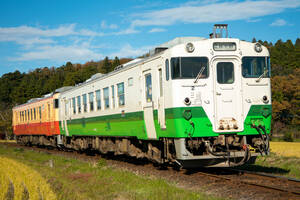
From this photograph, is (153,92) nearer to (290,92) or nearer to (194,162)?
(194,162)

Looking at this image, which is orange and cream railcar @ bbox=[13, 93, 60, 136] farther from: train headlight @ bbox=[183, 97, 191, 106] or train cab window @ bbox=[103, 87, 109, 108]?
train headlight @ bbox=[183, 97, 191, 106]

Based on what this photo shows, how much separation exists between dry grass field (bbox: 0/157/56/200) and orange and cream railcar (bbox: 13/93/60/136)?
36.1ft

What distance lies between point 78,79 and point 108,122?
72.0 m

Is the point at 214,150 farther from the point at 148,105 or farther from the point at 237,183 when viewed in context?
the point at 148,105

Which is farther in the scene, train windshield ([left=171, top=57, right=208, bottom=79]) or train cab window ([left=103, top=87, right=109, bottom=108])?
train cab window ([left=103, top=87, right=109, bottom=108])

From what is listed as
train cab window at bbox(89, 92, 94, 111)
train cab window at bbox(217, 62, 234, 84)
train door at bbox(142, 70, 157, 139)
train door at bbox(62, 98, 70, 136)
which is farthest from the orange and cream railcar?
train cab window at bbox(217, 62, 234, 84)

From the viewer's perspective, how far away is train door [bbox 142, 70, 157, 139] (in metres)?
11.2

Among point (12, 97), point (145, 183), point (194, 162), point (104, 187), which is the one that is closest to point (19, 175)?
point (104, 187)

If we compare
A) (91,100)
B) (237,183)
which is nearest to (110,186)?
(237,183)

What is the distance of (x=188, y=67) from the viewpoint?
384 inches

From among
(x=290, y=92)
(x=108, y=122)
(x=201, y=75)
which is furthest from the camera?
(x=290, y=92)

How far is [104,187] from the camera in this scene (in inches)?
352

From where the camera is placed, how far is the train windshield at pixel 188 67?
9.66 metres

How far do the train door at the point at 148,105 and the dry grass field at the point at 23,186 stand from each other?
133 inches
